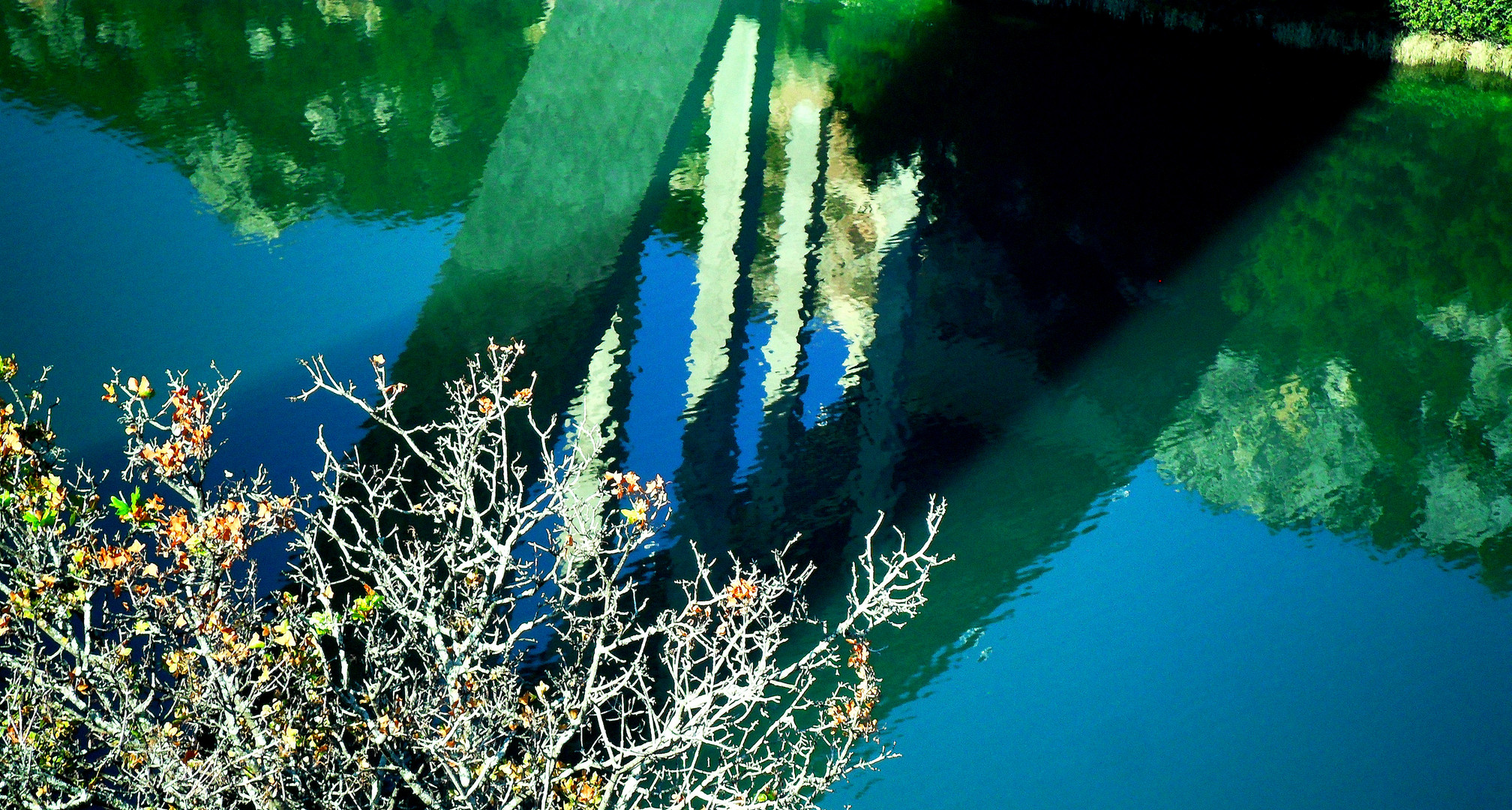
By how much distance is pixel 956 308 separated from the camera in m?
8.95

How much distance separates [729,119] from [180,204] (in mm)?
5098

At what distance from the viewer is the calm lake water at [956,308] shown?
5965mm

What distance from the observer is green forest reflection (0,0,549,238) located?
10.5 m

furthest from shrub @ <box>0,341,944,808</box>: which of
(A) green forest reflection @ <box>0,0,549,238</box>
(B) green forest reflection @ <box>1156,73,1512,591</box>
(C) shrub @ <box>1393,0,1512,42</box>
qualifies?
(C) shrub @ <box>1393,0,1512,42</box>

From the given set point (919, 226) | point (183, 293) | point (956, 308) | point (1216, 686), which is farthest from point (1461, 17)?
point (183, 293)

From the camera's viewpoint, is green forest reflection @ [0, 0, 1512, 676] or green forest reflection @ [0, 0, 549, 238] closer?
green forest reflection @ [0, 0, 1512, 676]

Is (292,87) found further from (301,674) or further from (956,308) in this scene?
(301,674)

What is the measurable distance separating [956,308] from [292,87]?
291 inches

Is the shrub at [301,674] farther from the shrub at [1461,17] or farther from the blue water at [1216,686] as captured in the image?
the shrub at [1461,17]

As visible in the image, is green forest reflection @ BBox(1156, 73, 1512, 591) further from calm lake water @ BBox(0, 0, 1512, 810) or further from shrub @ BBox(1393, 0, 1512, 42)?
shrub @ BBox(1393, 0, 1512, 42)

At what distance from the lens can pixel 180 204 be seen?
10.0 m

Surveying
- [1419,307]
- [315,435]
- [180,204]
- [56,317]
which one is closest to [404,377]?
[315,435]

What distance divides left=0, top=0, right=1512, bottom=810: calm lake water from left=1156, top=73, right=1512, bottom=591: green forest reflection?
0.04 m

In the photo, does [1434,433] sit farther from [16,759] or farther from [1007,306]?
[16,759]
